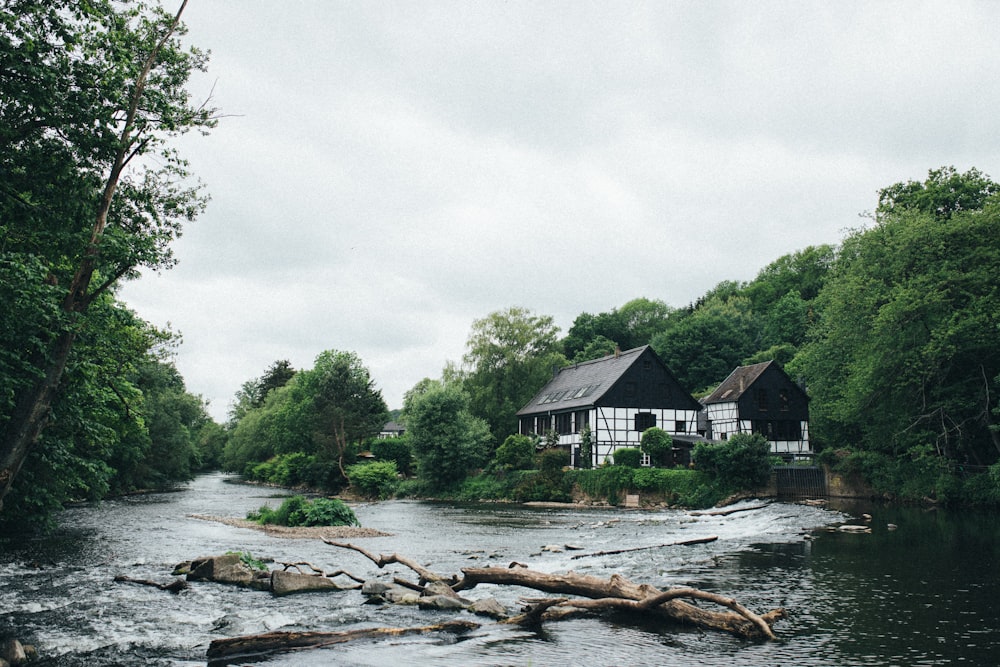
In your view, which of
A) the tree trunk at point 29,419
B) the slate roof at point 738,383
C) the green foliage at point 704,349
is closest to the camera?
the tree trunk at point 29,419

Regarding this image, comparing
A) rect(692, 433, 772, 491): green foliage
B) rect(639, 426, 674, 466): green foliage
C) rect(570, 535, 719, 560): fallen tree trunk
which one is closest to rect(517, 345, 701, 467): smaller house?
rect(639, 426, 674, 466): green foliage

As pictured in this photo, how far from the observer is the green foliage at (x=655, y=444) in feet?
165

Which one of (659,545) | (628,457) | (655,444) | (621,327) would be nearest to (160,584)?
(659,545)

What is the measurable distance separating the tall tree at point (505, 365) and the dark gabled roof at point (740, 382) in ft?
59.4

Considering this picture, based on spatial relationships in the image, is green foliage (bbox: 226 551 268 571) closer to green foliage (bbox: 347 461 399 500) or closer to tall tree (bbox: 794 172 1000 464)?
tall tree (bbox: 794 172 1000 464)

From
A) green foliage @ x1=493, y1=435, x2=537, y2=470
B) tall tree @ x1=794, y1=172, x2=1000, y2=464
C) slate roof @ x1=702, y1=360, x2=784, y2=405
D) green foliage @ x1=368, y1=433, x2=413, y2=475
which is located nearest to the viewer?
tall tree @ x1=794, y1=172, x2=1000, y2=464

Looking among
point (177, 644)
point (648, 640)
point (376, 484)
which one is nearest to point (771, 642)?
point (648, 640)

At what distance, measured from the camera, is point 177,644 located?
1112cm

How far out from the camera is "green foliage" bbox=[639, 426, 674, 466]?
50.3m

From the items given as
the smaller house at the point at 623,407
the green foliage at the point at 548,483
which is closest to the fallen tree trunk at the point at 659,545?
the green foliage at the point at 548,483

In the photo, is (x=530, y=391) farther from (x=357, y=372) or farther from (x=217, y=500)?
(x=217, y=500)

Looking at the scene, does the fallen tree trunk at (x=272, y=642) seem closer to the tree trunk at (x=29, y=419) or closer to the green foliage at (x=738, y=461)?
the tree trunk at (x=29, y=419)

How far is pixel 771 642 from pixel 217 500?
156 ft

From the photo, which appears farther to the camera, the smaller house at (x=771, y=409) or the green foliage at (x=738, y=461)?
the smaller house at (x=771, y=409)
